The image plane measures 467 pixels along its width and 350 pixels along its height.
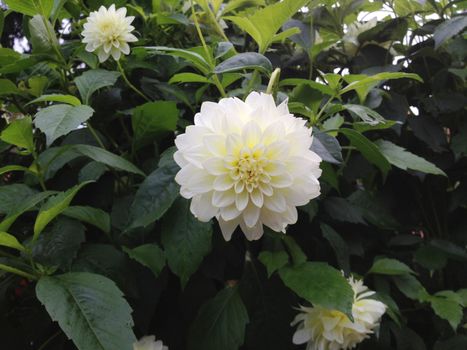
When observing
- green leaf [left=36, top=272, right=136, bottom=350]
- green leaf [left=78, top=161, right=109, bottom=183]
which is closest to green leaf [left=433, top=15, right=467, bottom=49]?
green leaf [left=78, top=161, right=109, bottom=183]

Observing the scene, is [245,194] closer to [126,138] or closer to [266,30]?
[266,30]

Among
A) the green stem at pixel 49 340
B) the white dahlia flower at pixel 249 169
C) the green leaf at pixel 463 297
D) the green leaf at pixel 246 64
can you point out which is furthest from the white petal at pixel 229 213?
the green leaf at pixel 463 297

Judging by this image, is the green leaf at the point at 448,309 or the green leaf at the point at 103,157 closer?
the green leaf at the point at 103,157

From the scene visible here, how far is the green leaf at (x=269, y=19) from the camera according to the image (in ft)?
2.63

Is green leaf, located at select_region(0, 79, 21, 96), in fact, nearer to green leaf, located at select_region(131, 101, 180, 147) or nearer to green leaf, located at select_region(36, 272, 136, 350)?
green leaf, located at select_region(131, 101, 180, 147)

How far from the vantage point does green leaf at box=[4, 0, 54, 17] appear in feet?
3.08

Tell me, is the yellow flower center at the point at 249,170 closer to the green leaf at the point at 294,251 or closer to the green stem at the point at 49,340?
the green leaf at the point at 294,251

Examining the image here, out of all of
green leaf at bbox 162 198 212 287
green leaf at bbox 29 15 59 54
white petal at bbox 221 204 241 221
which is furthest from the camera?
green leaf at bbox 29 15 59 54

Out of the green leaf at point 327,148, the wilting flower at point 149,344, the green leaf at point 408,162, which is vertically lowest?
the wilting flower at point 149,344

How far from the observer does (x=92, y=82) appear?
96cm

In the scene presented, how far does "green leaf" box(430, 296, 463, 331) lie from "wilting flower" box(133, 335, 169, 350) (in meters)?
0.57

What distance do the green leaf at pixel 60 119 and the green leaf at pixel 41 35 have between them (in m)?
0.22

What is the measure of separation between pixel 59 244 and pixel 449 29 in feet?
3.14

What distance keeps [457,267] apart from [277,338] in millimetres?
651
